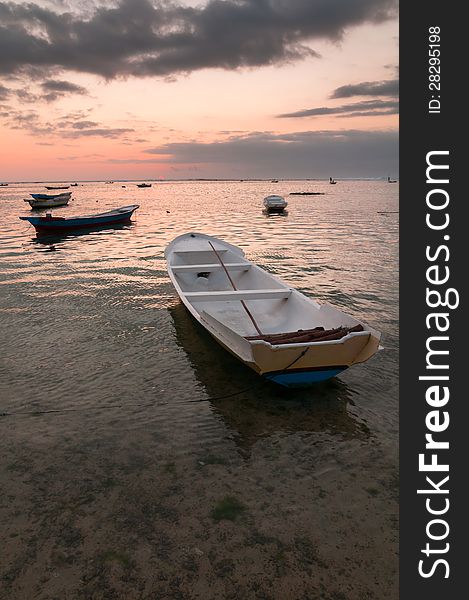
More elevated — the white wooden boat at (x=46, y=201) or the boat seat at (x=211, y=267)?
the white wooden boat at (x=46, y=201)

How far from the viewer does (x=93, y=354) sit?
908cm

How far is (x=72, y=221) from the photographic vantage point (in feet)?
98.5

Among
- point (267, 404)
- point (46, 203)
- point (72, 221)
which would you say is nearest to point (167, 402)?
point (267, 404)

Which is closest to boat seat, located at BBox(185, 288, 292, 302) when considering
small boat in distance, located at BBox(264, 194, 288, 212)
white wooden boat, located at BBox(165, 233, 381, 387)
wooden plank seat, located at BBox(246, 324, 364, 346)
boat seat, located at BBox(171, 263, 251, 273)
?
white wooden boat, located at BBox(165, 233, 381, 387)

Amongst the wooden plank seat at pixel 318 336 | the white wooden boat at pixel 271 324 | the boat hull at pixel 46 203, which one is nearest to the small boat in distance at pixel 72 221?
the white wooden boat at pixel 271 324

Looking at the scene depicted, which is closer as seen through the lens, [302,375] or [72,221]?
[302,375]

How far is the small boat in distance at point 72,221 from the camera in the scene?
1133 inches

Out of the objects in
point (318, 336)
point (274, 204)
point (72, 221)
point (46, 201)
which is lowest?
point (318, 336)

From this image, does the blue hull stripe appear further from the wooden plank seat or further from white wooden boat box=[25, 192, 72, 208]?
white wooden boat box=[25, 192, 72, 208]

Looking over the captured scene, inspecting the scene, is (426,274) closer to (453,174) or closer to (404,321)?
(404,321)

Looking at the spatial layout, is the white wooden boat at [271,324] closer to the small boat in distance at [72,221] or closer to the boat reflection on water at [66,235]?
the boat reflection on water at [66,235]

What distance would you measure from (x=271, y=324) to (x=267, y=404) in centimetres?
293

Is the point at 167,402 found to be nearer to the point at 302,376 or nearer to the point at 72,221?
the point at 302,376

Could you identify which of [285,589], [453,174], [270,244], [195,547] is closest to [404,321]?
[453,174]
